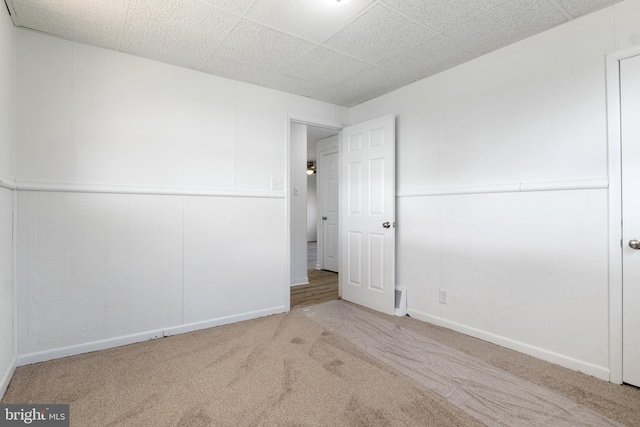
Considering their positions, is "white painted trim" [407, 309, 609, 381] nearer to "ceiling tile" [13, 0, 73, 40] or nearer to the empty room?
the empty room

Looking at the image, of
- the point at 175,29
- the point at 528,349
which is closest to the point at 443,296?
the point at 528,349

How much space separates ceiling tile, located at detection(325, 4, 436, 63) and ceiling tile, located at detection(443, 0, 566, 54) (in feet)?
0.83

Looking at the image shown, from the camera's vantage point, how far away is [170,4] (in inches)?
76.8

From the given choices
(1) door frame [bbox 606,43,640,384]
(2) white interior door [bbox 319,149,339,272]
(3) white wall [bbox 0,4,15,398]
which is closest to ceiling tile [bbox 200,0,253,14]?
(3) white wall [bbox 0,4,15,398]

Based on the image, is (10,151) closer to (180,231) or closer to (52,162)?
(52,162)

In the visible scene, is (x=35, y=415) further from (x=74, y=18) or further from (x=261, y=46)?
(x=261, y=46)

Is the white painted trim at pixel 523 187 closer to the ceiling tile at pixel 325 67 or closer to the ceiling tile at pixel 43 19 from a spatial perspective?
the ceiling tile at pixel 325 67

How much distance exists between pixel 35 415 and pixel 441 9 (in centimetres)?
333

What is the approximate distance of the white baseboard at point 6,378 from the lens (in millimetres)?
1797

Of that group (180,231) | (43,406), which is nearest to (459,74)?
(180,231)

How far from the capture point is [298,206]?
4.80m

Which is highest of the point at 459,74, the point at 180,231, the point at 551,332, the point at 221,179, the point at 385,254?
the point at 459,74

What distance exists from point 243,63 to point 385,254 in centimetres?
230

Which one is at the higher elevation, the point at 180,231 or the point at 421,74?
the point at 421,74
